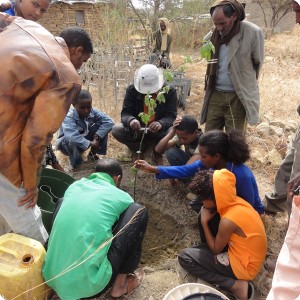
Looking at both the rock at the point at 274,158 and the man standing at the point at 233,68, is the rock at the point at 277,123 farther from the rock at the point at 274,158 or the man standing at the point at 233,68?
the man standing at the point at 233,68

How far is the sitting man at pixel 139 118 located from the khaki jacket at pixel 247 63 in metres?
0.73

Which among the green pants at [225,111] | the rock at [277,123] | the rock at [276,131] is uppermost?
→ the green pants at [225,111]

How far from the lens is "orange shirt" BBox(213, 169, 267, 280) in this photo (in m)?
2.04

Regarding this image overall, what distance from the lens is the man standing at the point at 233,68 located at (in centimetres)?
304

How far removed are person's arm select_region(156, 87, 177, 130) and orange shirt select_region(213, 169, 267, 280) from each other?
1.58 m

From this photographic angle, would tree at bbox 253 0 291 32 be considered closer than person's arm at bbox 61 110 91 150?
No

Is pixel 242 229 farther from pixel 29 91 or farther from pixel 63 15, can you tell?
pixel 63 15

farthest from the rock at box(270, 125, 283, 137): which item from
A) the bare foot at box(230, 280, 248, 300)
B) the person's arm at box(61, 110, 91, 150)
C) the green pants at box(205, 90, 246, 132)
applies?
the bare foot at box(230, 280, 248, 300)

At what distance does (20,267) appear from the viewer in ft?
5.93

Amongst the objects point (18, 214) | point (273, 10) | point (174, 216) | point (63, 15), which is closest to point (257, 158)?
point (174, 216)

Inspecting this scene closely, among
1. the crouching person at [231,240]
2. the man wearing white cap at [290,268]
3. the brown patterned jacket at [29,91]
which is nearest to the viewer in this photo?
the man wearing white cap at [290,268]

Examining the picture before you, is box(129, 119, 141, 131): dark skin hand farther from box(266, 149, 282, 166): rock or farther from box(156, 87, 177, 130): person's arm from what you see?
box(266, 149, 282, 166): rock

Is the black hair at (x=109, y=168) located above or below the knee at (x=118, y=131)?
above

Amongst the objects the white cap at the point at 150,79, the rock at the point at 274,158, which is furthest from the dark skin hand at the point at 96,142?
the rock at the point at 274,158
